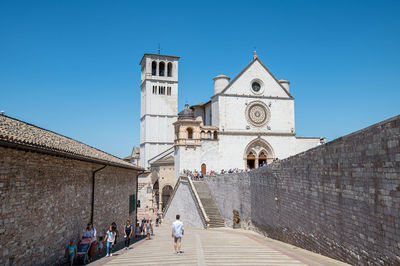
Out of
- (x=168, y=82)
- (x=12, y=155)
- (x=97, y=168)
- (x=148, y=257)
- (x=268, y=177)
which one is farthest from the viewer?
(x=168, y=82)

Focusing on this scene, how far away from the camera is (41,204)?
923cm

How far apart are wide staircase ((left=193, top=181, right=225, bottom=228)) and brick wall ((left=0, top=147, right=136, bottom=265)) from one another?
13.9 meters

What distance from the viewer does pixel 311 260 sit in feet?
32.4

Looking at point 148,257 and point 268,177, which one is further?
point 268,177

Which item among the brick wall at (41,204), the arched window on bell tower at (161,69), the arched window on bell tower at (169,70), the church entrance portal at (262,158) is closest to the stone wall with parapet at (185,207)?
the church entrance portal at (262,158)

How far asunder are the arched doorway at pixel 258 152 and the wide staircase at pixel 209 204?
8.93 metres

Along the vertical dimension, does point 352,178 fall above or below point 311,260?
above

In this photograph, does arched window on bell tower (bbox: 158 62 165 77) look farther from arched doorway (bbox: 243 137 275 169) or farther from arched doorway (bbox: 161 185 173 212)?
arched doorway (bbox: 243 137 275 169)

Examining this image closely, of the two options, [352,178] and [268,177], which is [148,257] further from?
[268,177]

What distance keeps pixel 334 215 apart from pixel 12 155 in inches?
371

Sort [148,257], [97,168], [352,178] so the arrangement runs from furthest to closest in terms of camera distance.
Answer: [97,168]
[148,257]
[352,178]

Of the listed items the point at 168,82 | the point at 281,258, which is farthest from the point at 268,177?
the point at 168,82

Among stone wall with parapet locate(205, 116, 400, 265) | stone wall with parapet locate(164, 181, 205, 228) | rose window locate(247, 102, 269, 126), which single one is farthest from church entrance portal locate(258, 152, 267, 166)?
stone wall with parapet locate(205, 116, 400, 265)

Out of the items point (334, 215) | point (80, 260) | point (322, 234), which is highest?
point (334, 215)
